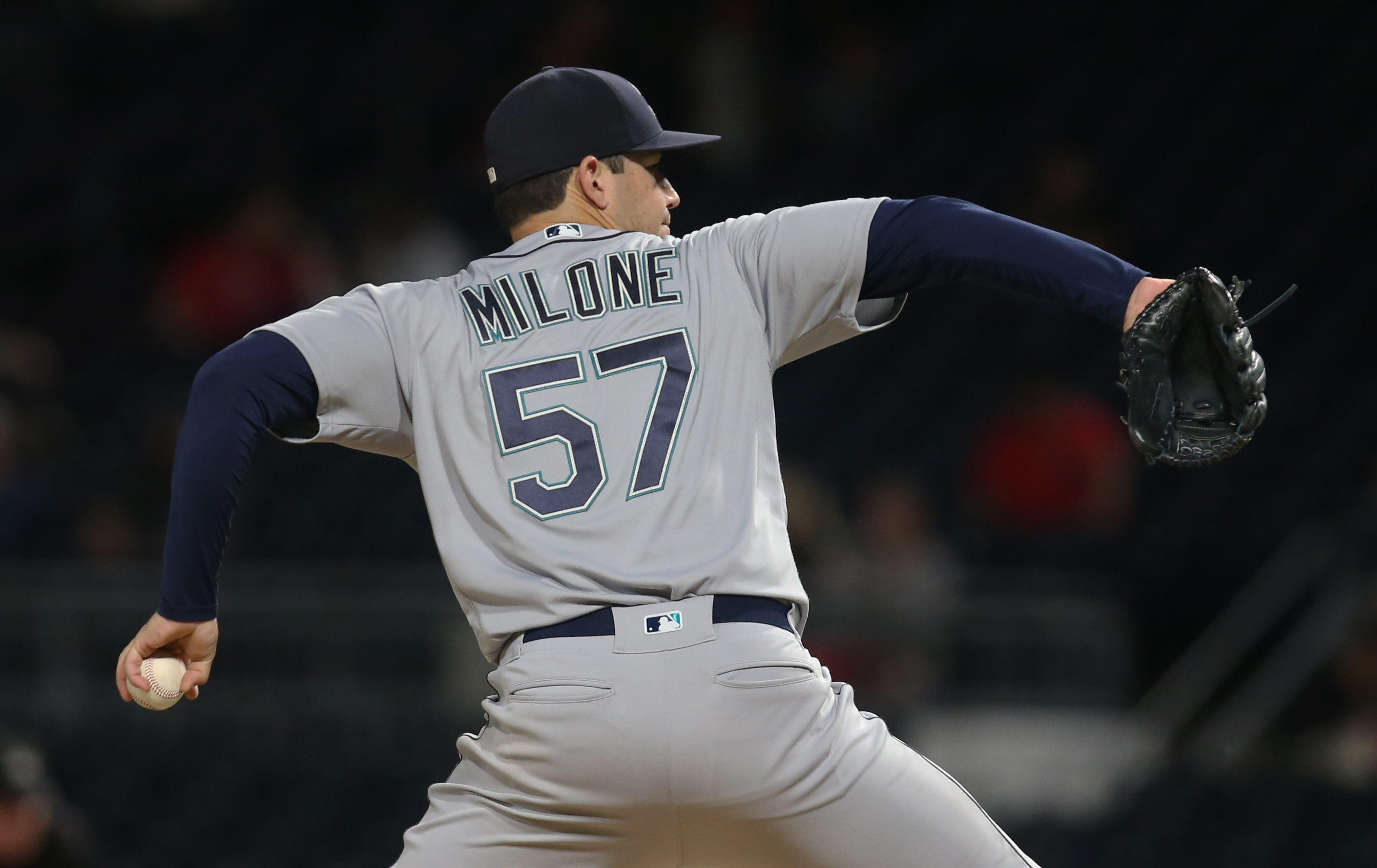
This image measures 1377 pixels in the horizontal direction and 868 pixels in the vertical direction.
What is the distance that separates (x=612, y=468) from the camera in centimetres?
220

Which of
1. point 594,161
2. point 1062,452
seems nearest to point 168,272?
point 1062,452

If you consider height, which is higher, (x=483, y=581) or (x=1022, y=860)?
(x=483, y=581)

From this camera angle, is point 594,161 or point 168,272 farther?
point 168,272

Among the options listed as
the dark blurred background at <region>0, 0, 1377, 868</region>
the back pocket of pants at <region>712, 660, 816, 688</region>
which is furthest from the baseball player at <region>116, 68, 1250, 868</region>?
the dark blurred background at <region>0, 0, 1377, 868</region>

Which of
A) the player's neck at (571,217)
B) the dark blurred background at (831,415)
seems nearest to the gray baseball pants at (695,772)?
the player's neck at (571,217)

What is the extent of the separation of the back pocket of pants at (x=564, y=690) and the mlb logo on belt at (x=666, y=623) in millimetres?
90

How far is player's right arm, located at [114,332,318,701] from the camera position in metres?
2.22

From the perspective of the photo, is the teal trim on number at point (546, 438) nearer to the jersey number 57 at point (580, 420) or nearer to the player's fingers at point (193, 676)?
the jersey number 57 at point (580, 420)

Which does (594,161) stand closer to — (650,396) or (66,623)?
(650,396)

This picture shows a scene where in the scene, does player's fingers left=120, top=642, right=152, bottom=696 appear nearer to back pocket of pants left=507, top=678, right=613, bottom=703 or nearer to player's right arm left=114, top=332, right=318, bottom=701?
player's right arm left=114, top=332, right=318, bottom=701

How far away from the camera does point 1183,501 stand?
6.25 meters

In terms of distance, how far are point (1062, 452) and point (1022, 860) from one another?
13.8ft

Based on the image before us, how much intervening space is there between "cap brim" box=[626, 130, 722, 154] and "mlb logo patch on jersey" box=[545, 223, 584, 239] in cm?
14

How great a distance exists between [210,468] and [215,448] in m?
0.03
